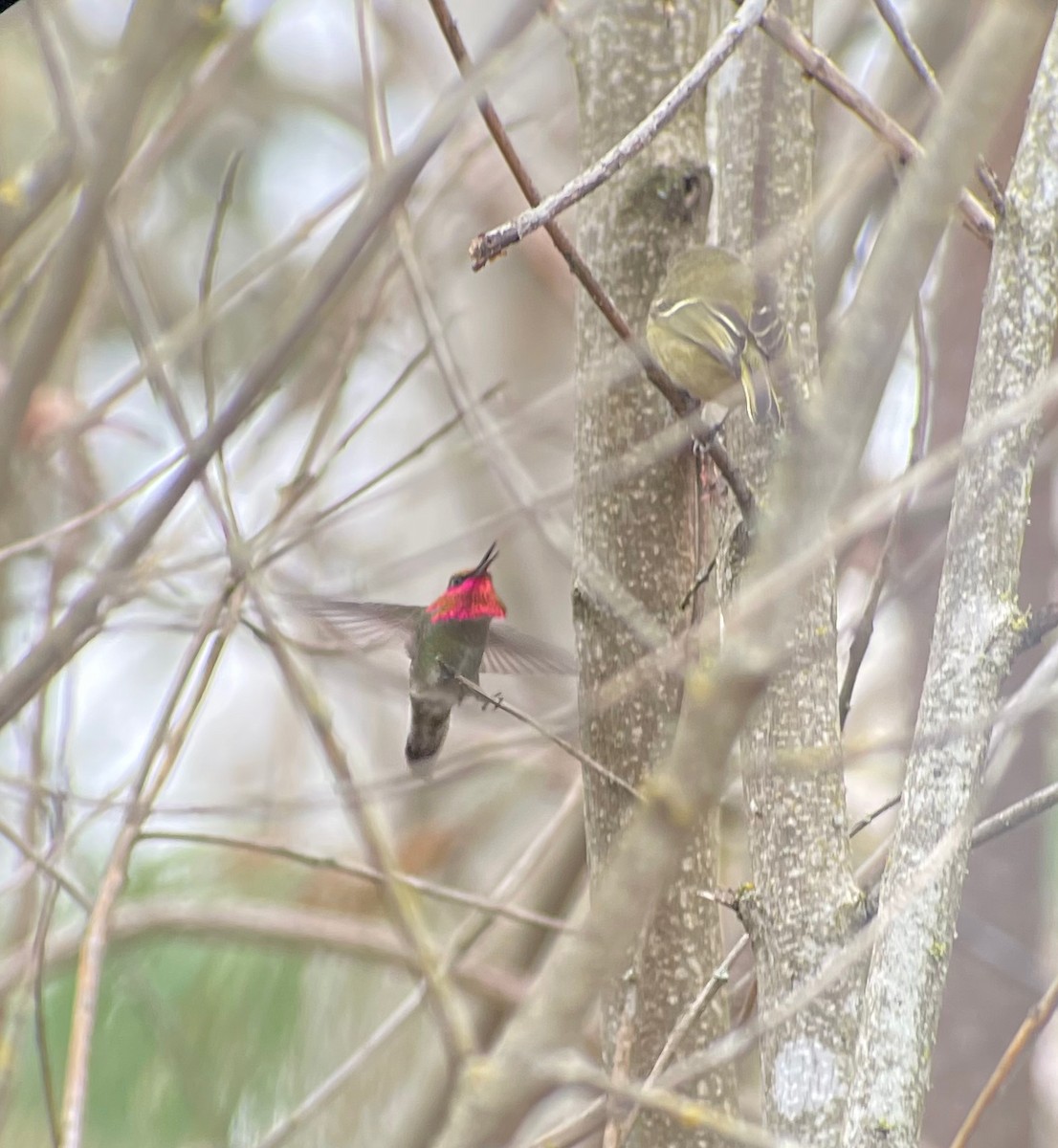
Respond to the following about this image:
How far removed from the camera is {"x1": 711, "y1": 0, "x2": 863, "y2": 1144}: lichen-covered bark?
152 centimetres

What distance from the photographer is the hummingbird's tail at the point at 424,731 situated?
259 cm

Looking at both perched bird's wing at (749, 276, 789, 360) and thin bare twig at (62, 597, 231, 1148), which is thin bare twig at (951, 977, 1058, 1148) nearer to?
perched bird's wing at (749, 276, 789, 360)

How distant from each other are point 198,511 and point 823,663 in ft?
5.96

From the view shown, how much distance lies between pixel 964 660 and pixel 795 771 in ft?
0.86

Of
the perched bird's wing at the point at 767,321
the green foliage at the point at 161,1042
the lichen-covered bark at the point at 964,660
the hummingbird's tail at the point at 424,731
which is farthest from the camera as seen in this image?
the green foliage at the point at 161,1042

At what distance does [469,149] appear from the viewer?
3125 mm

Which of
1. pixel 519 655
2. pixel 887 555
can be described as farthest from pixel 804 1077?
pixel 519 655

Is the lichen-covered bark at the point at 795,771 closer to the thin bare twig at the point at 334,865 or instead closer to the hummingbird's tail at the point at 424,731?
the thin bare twig at the point at 334,865

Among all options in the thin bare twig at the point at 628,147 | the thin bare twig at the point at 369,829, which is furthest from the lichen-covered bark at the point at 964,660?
the thin bare twig at the point at 369,829

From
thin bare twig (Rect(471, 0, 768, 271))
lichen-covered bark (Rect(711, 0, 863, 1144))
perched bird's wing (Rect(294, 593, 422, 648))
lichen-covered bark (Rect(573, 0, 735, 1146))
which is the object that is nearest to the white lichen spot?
lichen-covered bark (Rect(711, 0, 863, 1144))

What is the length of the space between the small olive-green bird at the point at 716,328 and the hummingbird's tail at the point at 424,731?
0.79 meters

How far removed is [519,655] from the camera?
9.01 ft

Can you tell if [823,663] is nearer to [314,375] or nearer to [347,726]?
[314,375]

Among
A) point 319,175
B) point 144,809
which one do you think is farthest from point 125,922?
point 319,175
